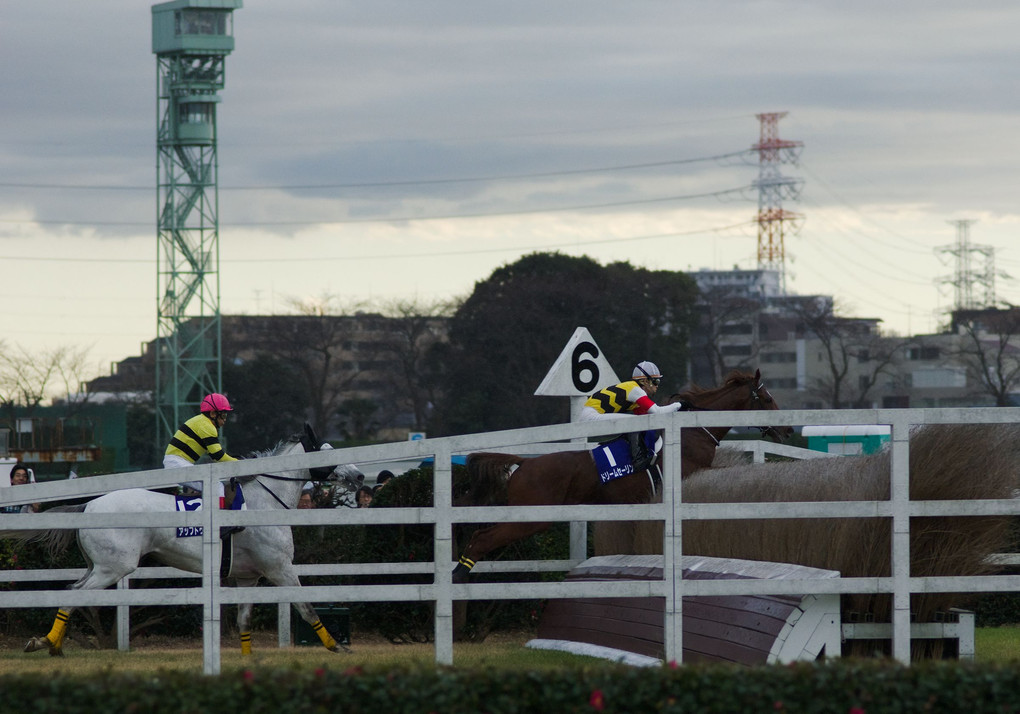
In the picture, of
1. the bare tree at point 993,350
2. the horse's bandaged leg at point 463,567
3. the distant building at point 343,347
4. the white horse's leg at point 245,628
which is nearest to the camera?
the horse's bandaged leg at point 463,567

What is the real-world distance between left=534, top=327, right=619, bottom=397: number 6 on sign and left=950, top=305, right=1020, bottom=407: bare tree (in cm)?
4542

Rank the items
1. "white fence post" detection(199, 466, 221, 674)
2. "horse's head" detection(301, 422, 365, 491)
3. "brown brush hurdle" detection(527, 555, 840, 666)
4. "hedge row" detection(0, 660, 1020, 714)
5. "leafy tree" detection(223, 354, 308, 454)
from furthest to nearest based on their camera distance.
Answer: "leafy tree" detection(223, 354, 308, 454), "horse's head" detection(301, 422, 365, 491), "brown brush hurdle" detection(527, 555, 840, 666), "white fence post" detection(199, 466, 221, 674), "hedge row" detection(0, 660, 1020, 714)

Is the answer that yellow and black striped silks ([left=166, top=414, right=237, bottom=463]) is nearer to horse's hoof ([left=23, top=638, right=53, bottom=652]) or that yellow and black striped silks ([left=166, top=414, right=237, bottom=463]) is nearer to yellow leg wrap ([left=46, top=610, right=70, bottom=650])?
yellow leg wrap ([left=46, top=610, right=70, bottom=650])

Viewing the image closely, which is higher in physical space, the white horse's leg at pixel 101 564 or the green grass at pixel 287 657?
the white horse's leg at pixel 101 564

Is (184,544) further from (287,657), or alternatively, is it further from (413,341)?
(413,341)

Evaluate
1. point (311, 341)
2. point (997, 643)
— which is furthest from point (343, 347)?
point (997, 643)

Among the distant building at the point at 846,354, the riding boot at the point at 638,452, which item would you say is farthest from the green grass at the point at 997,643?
the distant building at the point at 846,354

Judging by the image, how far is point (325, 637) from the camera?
9469mm

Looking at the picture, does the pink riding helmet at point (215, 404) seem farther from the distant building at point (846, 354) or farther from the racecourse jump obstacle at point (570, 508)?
the distant building at point (846, 354)

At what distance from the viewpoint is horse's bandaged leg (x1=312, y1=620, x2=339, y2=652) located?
30.9 feet

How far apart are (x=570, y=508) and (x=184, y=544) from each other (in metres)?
3.73

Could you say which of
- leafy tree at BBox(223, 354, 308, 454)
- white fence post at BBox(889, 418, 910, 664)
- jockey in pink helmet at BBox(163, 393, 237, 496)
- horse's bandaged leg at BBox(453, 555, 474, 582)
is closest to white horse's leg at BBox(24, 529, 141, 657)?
jockey in pink helmet at BBox(163, 393, 237, 496)

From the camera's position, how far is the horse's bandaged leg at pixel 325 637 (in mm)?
9414

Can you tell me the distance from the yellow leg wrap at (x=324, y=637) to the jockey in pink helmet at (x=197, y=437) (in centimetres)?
136
